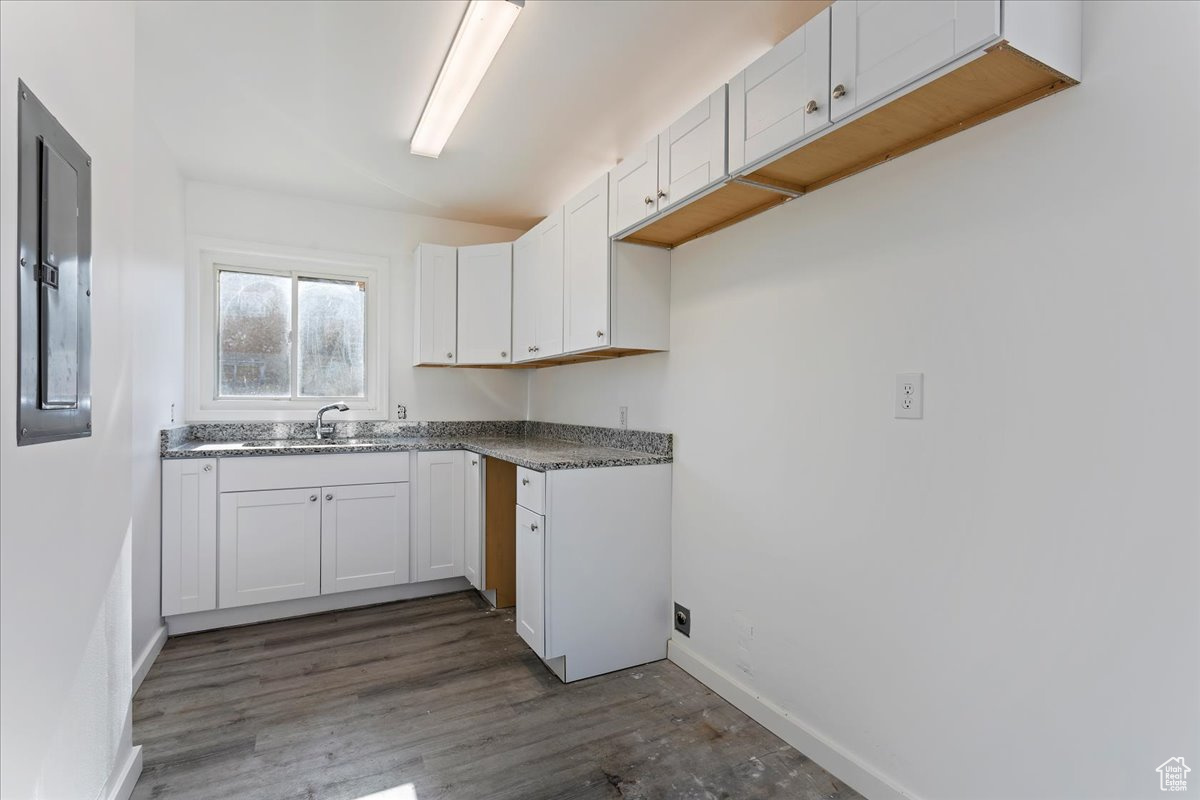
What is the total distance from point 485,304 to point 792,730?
2800 mm

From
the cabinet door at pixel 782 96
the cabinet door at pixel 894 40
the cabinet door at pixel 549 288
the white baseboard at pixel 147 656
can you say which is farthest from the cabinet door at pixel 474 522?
the cabinet door at pixel 894 40

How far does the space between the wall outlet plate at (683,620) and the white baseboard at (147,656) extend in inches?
89.6

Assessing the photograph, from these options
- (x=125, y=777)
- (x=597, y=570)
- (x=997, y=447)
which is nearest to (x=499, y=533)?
(x=597, y=570)

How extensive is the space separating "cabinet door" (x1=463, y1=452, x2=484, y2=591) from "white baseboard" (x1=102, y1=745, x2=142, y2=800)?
1.65m

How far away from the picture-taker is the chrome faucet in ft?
11.3

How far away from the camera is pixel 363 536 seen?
128 inches

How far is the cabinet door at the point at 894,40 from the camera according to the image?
118 centimetres

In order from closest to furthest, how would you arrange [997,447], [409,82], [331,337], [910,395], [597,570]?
1. [997,447]
2. [910,395]
3. [409,82]
4. [597,570]
5. [331,337]

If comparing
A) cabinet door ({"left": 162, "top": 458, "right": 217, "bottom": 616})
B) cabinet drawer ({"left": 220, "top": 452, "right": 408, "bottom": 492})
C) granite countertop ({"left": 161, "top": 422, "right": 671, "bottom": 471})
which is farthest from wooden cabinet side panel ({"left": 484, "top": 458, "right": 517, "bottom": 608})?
cabinet door ({"left": 162, "top": 458, "right": 217, "bottom": 616})

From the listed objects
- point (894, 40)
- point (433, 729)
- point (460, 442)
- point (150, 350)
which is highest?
point (894, 40)

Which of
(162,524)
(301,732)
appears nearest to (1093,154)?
(301,732)

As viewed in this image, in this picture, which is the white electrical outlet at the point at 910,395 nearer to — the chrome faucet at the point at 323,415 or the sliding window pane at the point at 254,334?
the chrome faucet at the point at 323,415

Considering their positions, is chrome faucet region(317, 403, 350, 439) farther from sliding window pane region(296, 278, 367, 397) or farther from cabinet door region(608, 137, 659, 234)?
cabinet door region(608, 137, 659, 234)

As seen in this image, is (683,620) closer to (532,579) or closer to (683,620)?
(683,620)
